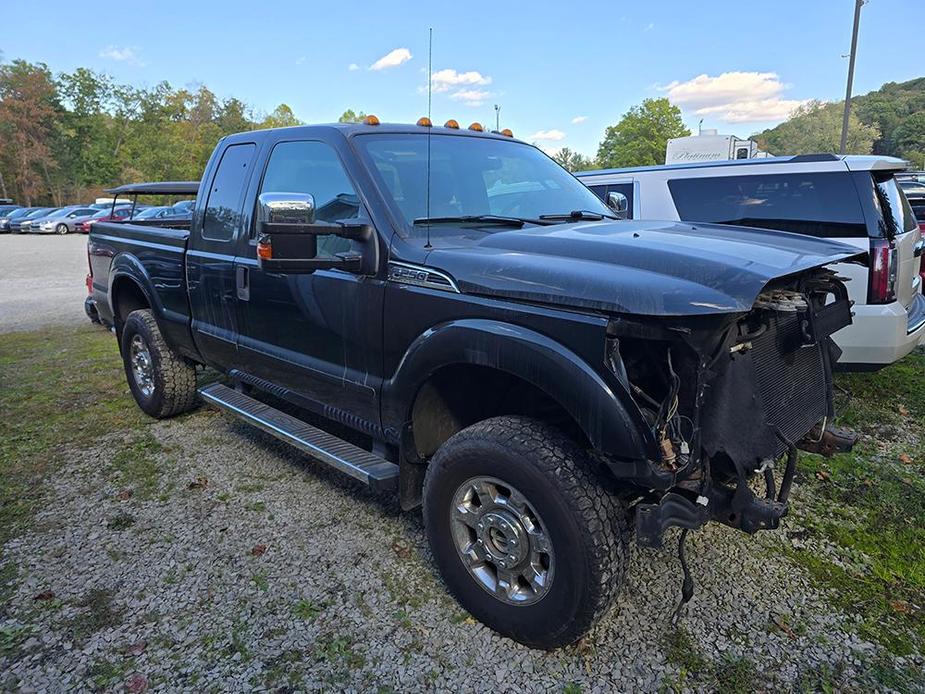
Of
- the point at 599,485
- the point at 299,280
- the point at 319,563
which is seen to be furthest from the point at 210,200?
the point at 599,485

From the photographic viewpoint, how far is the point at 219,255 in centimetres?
393

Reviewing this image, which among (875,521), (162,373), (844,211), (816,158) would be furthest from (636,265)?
(162,373)

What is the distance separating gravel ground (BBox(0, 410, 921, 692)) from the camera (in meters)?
2.42

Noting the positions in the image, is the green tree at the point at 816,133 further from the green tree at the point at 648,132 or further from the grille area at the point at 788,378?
the grille area at the point at 788,378

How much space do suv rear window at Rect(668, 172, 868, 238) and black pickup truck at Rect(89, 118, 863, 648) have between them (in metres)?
2.25

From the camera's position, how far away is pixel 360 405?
3135 millimetres

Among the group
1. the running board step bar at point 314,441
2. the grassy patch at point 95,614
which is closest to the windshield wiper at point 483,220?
the running board step bar at point 314,441

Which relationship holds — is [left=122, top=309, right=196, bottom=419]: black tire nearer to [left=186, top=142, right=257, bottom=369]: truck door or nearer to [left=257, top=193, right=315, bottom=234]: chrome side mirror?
[left=186, top=142, right=257, bottom=369]: truck door

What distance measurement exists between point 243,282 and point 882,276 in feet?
13.7

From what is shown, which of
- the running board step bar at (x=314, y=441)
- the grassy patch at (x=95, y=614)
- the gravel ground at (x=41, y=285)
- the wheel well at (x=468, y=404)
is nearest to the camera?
the grassy patch at (x=95, y=614)

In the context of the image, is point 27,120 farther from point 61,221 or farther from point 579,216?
point 579,216

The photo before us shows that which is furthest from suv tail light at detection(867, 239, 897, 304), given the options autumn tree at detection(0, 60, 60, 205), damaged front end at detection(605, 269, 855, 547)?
autumn tree at detection(0, 60, 60, 205)

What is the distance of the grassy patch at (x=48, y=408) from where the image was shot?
3980 mm

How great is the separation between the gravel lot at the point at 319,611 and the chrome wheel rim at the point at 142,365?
4.04 feet
